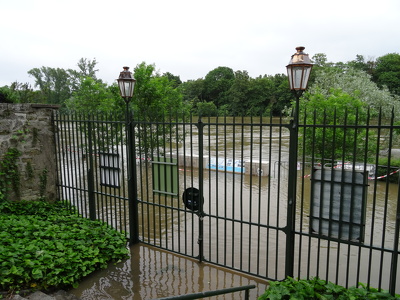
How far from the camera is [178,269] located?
15.9 feet

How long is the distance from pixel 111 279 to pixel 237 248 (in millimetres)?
2600

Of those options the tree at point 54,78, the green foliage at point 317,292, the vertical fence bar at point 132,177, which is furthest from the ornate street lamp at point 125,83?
the tree at point 54,78

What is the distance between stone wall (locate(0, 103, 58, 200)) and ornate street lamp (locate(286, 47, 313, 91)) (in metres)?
5.28

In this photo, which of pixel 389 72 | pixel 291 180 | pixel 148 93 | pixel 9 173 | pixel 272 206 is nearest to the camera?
pixel 291 180

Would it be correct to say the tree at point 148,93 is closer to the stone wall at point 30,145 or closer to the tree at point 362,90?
the stone wall at point 30,145

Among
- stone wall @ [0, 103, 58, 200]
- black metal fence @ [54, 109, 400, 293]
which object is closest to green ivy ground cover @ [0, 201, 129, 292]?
black metal fence @ [54, 109, 400, 293]

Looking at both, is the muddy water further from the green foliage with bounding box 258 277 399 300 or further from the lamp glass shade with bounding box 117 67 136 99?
the lamp glass shade with bounding box 117 67 136 99

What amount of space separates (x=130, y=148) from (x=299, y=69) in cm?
325

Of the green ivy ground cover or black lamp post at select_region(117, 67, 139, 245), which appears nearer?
the green ivy ground cover

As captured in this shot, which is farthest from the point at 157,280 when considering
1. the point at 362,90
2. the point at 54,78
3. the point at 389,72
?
the point at 54,78

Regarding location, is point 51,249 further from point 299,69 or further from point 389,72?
point 389,72

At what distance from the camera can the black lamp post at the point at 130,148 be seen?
5.27 meters

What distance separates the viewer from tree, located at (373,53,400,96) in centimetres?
4025

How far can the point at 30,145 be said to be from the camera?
6.49 metres
